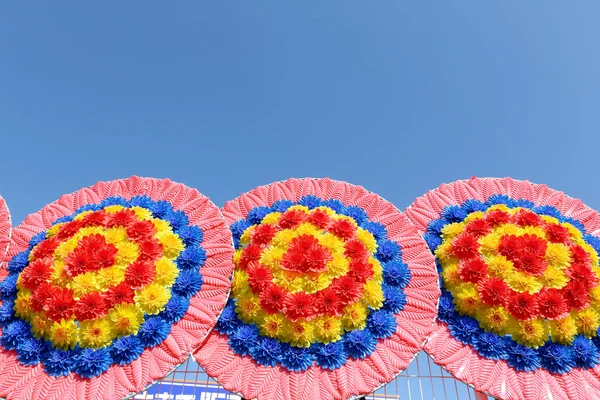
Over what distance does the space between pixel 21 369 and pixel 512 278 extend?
15.5 ft

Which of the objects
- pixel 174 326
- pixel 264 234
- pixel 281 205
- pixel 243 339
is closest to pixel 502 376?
pixel 243 339

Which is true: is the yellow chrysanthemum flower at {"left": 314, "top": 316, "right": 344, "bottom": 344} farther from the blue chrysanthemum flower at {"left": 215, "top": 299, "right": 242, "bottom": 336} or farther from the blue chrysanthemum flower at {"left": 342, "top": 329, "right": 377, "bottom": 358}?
the blue chrysanthemum flower at {"left": 215, "top": 299, "right": 242, "bottom": 336}

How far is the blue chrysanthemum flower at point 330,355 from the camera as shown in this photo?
3506 mm

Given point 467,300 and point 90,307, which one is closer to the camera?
point 90,307

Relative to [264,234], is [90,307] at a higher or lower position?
lower

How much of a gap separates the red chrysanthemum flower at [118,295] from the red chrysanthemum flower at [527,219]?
14.2ft

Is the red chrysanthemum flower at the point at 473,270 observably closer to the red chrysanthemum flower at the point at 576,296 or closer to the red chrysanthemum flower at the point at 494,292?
the red chrysanthemum flower at the point at 494,292

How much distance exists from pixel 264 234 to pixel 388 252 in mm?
1356

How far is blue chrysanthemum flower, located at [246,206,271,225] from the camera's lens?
4.62 metres

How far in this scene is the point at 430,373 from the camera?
4441mm

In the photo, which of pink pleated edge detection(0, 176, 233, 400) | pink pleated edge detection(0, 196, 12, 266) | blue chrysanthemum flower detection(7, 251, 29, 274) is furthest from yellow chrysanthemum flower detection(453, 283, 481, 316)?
pink pleated edge detection(0, 196, 12, 266)

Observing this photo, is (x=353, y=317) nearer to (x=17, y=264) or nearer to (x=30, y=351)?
(x=30, y=351)

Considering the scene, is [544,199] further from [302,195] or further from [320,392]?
[320,392]

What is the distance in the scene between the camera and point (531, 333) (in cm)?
382
